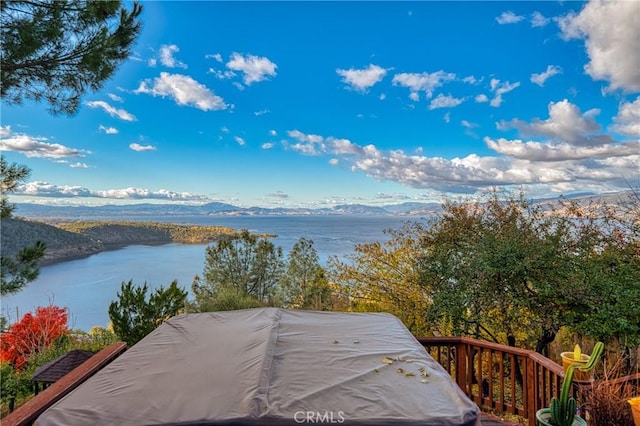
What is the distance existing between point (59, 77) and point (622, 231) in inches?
331

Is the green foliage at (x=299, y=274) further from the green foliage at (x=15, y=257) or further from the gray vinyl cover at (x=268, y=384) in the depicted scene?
the gray vinyl cover at (x=268, y=384)

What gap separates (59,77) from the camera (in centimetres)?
364

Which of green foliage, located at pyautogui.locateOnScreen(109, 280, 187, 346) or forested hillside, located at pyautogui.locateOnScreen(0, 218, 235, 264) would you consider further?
forested hillside, located at pyautogui.locateOnScreen(0, 218, 235, 264)

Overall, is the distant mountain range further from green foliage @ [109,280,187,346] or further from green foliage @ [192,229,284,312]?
green foliage @ [109,280,187,346]

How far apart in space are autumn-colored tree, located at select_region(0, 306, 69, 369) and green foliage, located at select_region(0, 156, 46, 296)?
330 inches

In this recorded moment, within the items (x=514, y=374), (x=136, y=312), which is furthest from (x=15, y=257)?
(x=514, y=374)

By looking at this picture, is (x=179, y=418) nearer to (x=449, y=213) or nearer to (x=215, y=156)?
(x=449, y=213)

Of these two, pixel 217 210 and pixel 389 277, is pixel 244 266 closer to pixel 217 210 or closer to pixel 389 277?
pixel 389 277

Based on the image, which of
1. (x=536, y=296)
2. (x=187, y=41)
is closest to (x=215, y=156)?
(x=187, y=41)

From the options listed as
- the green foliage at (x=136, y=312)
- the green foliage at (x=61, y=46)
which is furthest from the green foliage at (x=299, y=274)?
the green foliage at (x=61, y=46)

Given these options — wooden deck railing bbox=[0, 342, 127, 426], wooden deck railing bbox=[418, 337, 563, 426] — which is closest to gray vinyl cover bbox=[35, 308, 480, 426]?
wooden deck railing bbox=[0, 342, 127, 426]

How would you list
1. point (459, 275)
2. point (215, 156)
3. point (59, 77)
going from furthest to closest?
point (215, 156) → point (459, 275) → point (59, 77)

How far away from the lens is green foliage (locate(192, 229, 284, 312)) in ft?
39.6

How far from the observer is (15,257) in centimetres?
317
